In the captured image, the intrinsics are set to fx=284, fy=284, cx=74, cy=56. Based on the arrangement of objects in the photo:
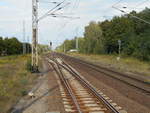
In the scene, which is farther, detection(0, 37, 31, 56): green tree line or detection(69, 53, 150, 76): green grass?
detection(0, 37, 31, 56): green tree line

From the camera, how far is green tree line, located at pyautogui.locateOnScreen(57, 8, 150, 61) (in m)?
54.6

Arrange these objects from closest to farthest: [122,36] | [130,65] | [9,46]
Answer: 1. [130,65]
2. [122,36]
3. [9,46]

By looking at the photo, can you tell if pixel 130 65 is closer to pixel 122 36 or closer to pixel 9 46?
pixel 122 36

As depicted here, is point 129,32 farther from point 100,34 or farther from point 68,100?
point 68,100

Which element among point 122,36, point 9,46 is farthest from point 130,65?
point 9,46

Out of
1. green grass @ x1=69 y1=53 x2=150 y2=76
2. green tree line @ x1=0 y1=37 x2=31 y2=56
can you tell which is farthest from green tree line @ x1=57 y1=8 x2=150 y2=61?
green tree line @ x1=0 y1=37 x2=31 y2=56

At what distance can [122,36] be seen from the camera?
7256 centimetres

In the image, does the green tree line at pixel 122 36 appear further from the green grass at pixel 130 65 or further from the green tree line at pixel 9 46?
the green tree line at pixel 9 46

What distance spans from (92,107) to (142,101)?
9.74 feet

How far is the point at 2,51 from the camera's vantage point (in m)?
107

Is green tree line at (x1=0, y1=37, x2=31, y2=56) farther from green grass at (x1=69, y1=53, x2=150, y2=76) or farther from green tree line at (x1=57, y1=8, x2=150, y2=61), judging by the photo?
green grass at (x1=69, y1=53, x2=150, y2=76)

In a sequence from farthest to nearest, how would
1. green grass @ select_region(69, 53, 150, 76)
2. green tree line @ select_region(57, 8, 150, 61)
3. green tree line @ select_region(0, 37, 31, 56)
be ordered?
green tree line @ select_region(0, 37, 31, 56)
green tree line @ select_region(57, 8, 150, 61)
green grass @ select_region(69, 53, 150, 76)

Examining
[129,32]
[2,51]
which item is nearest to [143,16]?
[129,32]

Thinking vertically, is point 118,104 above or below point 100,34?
below
